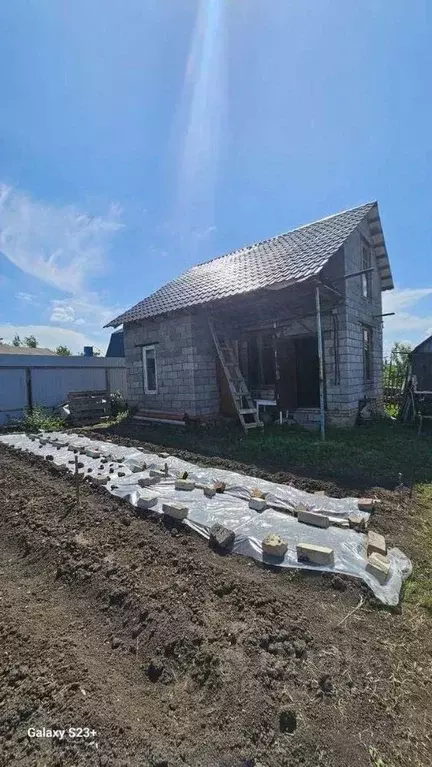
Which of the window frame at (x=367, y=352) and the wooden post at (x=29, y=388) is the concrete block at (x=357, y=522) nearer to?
the window frame at (x=367, y=352)

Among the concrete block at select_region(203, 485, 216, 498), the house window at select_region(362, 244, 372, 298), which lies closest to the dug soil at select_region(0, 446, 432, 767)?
the concrete block at select_region(203, 485, 216, 498)

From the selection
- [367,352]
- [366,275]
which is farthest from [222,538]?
[366,275]

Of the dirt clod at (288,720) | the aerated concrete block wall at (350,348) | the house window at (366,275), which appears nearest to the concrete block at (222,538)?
the dirt clod at (288,720)

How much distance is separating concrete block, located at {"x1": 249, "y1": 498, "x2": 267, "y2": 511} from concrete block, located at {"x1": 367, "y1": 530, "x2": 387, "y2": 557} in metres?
1.08

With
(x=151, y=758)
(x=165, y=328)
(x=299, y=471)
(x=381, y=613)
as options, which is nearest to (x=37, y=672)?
(x=151, y=758)

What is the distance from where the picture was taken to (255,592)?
2395 mm

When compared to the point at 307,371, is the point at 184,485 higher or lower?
lower

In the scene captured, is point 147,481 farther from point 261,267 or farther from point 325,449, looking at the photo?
point 261,267

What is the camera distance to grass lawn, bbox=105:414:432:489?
5188 mm

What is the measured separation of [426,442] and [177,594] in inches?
260

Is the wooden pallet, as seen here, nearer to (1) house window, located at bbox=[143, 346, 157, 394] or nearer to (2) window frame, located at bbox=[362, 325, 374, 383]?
(1) house window, located at bbox=[143, 346, 157, 394]

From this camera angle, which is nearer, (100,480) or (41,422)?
(100,480)

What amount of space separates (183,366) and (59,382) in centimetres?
635

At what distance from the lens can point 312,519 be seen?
10.9ft
